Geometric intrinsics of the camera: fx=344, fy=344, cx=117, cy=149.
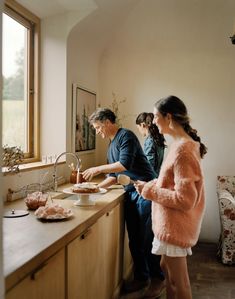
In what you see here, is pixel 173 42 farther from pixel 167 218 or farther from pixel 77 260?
pixel 77 260

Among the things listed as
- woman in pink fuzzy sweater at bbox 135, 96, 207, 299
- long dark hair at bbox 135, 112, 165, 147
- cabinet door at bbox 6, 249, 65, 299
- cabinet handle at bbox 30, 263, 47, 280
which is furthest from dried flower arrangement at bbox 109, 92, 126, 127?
cabinet handle at bbox 30, 263, 47, 280

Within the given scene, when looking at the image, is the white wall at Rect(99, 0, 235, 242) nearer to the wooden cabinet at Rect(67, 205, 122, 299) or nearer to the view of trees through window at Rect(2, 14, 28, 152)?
the view of trees through window at Rect(2, 14, 28, 152)

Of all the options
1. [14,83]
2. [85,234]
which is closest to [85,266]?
[85,234]

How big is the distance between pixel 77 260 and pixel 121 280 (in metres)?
1.16

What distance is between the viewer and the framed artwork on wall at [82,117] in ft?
10.7

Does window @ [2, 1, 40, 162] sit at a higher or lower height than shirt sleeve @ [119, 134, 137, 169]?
higher

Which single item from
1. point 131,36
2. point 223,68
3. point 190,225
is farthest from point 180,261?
point 131,36

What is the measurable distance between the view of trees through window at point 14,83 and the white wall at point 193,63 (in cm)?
147

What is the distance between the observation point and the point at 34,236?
4.92ft

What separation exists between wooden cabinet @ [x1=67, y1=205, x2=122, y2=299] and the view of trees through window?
1022 millimetres

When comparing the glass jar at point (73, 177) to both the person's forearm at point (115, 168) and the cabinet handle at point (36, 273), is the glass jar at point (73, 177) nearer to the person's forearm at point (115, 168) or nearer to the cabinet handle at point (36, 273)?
the person's forearm at point (115, 168)

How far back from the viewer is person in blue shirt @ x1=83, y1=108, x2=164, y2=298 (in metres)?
2.52

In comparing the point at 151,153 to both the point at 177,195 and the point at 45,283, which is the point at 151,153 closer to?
the point at 177,195

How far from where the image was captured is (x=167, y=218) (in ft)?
6.06
